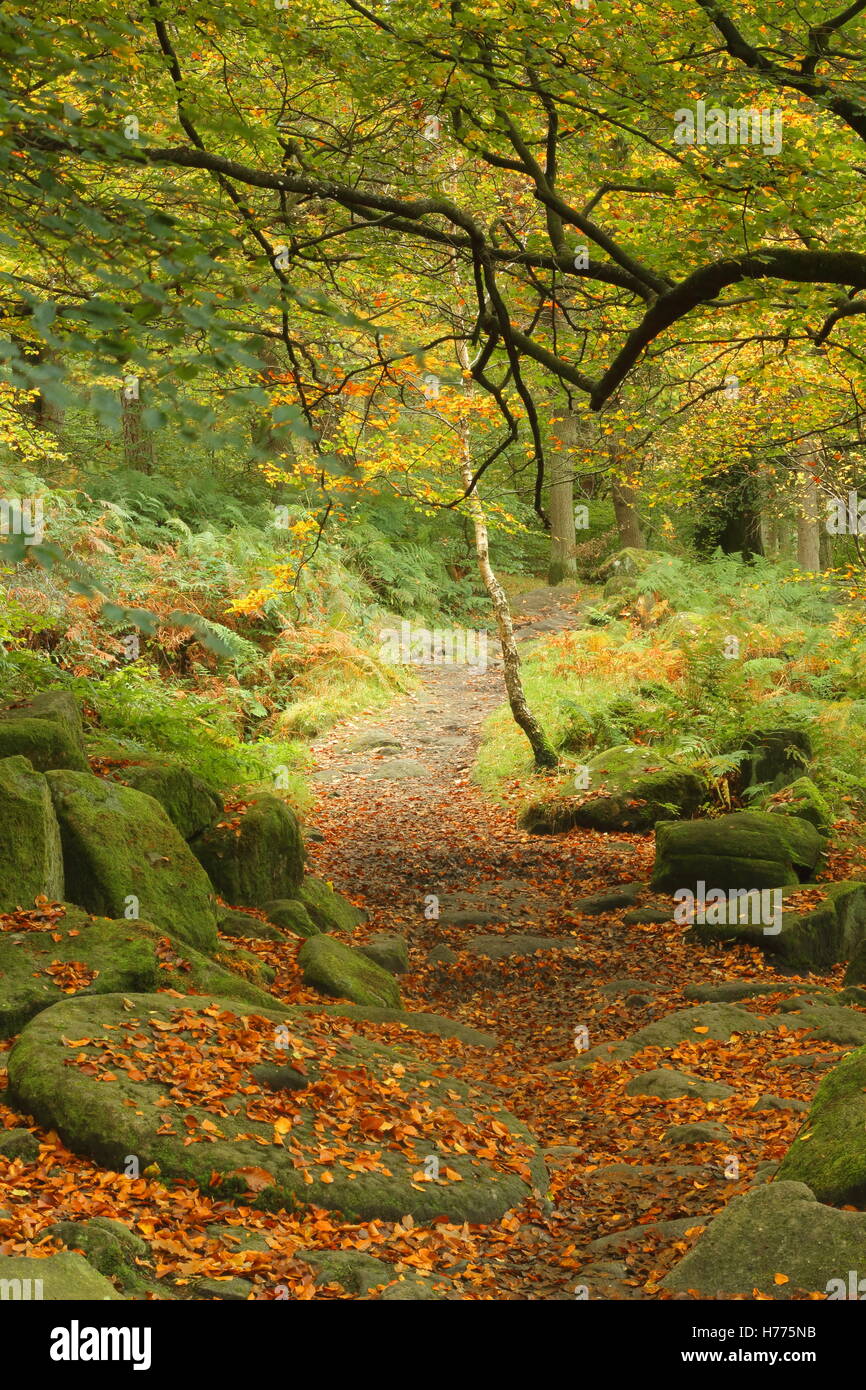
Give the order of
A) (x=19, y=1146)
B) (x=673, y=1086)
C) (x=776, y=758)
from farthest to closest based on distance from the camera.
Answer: (x=776, y=758) < (x=673, y=1086) < (x=19, y=1146)

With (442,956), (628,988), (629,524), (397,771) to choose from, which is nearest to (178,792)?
(442,956)

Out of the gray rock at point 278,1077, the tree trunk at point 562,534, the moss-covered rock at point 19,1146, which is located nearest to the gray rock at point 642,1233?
the gray rock at point 278,1077

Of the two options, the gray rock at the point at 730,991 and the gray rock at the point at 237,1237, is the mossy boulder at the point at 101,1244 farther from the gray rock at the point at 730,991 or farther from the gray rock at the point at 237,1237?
the gray rock at the point at 730,991

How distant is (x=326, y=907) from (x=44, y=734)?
326 centimetres

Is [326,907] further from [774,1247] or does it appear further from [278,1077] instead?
[774,1247]

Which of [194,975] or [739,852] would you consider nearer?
[194,975]

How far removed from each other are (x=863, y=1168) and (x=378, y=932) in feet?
19.3

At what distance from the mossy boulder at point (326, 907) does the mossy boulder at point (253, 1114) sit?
311cm

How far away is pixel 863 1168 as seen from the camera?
439 centimetres

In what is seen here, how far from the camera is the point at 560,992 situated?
8.78 metres

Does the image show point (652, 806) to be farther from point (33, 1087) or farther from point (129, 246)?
point (129, 246)

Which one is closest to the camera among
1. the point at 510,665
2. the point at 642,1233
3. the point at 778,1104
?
the point at 642,1233

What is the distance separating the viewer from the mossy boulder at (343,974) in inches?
296
